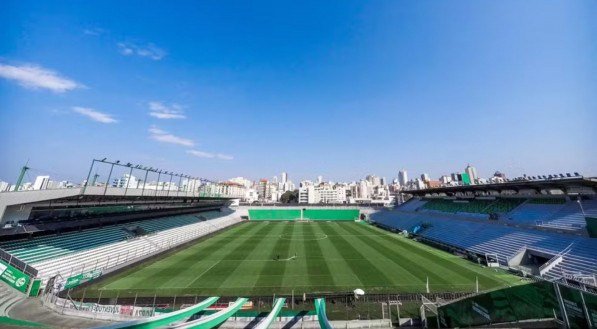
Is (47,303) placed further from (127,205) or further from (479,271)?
(479,271)

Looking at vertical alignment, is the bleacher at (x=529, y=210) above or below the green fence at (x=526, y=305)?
above

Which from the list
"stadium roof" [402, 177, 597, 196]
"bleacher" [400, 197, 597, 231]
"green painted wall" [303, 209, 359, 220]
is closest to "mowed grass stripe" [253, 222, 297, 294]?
"bleacher" [400, 197, 597, 231]

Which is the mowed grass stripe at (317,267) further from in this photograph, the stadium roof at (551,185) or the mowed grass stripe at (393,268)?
the stadium roof at (551,185)

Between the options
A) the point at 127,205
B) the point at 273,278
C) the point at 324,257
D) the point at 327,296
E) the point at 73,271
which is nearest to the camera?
the point at 327,296

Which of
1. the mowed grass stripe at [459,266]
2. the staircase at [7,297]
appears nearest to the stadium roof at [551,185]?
the mowed grass stripe at [459,266]

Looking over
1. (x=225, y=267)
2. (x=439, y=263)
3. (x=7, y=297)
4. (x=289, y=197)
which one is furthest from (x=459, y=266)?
(x=289, y=197)

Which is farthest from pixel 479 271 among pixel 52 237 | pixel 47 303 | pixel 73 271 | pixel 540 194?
pixel 52 237
